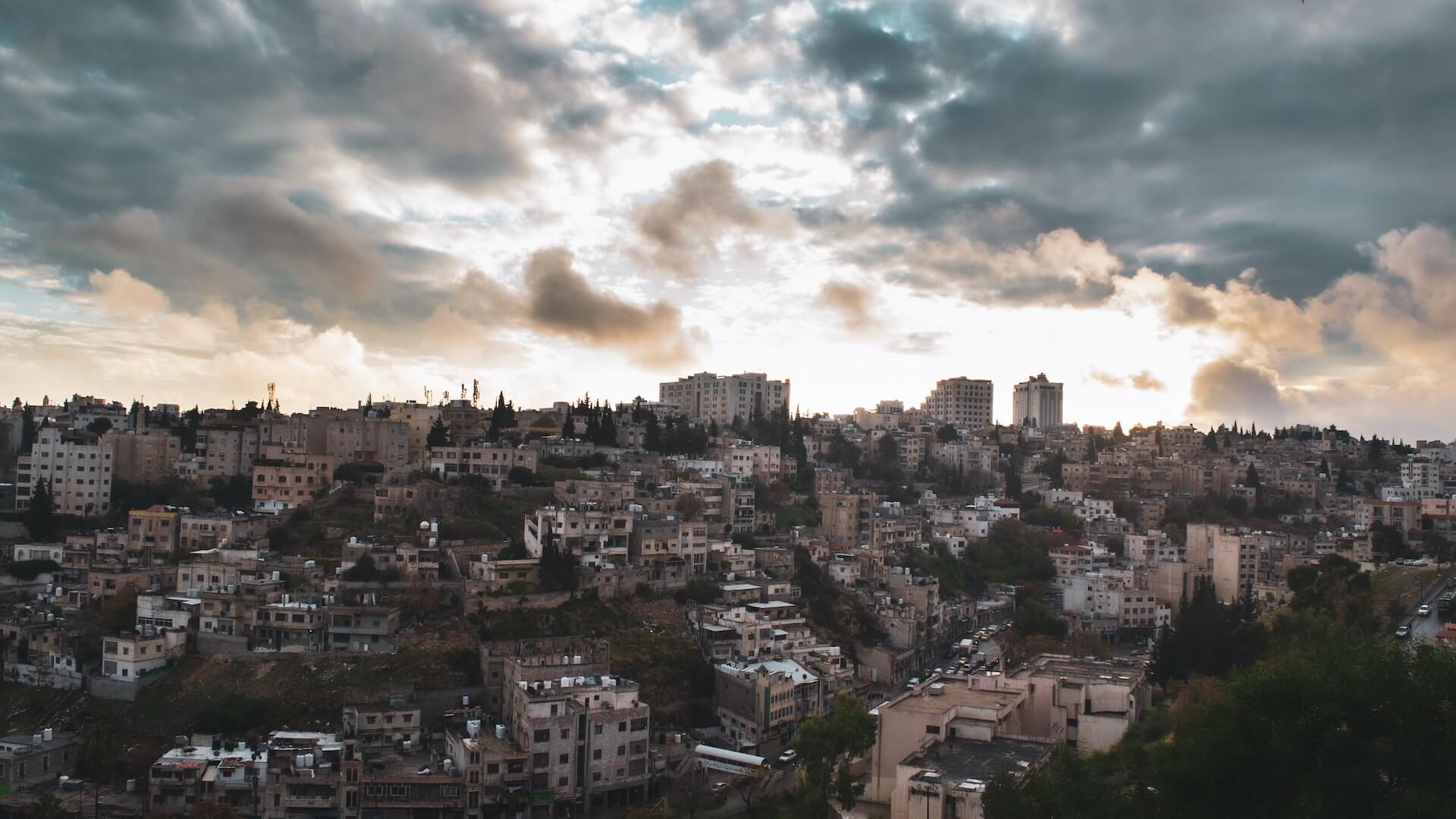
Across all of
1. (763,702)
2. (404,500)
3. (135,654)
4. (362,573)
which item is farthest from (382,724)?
(404,500)

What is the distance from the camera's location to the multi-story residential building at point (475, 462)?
39250mm

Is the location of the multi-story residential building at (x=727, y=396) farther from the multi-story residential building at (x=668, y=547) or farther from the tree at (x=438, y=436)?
the multi-story residential building at (x=668, y=547)

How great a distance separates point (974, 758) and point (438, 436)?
3078cm

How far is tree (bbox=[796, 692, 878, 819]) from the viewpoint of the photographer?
18828 millimetres

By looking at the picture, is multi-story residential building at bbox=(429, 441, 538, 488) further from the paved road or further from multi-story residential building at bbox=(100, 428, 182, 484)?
the paved road

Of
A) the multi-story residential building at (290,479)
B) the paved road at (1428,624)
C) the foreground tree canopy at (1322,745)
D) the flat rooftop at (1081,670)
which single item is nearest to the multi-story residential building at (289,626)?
the multi-story residential building at (290,479)

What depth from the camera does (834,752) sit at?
806 inches

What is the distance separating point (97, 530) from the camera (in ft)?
115

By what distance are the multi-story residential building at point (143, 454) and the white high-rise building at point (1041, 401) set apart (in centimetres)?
7166

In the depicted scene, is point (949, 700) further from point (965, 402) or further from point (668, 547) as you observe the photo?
point (965, 402)

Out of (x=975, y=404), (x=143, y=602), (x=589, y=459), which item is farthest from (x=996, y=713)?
(x=975, y=404)

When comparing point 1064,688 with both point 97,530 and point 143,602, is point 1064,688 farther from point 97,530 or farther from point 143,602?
point 97,530

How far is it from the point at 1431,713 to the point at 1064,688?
10.1 meters

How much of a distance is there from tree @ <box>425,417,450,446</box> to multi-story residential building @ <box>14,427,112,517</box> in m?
11.2
